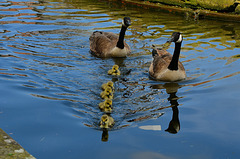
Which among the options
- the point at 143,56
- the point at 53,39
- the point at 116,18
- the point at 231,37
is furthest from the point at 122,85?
the point at 116,18

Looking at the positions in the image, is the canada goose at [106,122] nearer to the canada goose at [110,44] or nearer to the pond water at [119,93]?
the pond water at [119,93]

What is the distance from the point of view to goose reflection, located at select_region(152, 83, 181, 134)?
726 cm

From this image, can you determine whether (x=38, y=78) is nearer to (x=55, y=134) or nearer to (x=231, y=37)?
(x=55, y=134)

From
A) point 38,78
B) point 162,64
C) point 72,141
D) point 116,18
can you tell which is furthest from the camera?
point 116,18

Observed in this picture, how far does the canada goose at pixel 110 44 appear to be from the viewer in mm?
12633

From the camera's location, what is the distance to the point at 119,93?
933 cm

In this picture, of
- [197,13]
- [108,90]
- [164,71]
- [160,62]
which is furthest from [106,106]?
[197,13]

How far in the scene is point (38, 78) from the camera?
9.92 metres

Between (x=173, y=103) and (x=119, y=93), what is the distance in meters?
1.44

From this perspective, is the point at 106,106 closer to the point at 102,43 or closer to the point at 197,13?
the point at 102,43

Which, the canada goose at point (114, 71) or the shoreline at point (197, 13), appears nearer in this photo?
the canada goose at point (114, 71)

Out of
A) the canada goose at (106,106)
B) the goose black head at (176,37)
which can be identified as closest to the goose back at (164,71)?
the goose black head at (176,37)

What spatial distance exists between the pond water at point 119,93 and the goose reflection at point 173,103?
21 mm

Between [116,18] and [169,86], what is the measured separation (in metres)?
8.51
